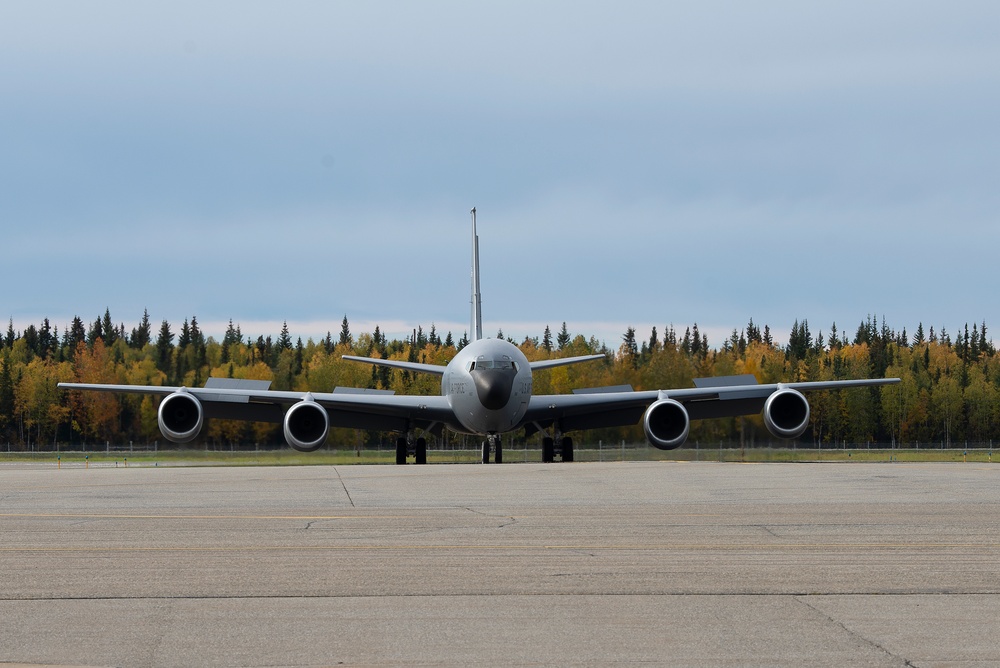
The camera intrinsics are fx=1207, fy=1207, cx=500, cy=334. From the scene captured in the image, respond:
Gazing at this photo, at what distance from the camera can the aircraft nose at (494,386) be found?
37.9m

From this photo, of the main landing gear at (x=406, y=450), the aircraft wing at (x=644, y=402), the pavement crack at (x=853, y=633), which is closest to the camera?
the pavement crack at (x=853, y=633)

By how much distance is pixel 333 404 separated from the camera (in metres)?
40.7

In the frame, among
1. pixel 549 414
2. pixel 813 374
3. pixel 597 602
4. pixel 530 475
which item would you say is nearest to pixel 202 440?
pixel 549 414

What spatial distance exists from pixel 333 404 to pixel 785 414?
14.8 m

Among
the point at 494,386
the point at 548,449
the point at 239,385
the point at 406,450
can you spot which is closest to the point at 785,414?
the point at 548,449

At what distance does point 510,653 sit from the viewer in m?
7.14

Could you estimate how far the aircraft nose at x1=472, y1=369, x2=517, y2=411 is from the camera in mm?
37938

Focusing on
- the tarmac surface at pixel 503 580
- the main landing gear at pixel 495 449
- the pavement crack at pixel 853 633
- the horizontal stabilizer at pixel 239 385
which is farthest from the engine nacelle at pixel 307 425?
the pavement crack at pixel 853 633

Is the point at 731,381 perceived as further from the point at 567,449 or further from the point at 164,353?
the point at 164,353

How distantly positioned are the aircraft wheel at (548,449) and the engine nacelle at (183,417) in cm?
1149

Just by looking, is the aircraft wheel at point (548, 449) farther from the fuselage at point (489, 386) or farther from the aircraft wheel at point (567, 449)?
the fuselage at point (489, 386)

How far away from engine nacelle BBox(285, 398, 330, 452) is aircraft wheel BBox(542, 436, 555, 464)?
764 cm

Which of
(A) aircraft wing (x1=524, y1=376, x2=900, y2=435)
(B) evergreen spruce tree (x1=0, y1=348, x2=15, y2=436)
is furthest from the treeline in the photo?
(A) aircraft wing (x1=524, y1=376, x2=900, y2=435)

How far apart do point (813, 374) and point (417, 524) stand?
387 feet
